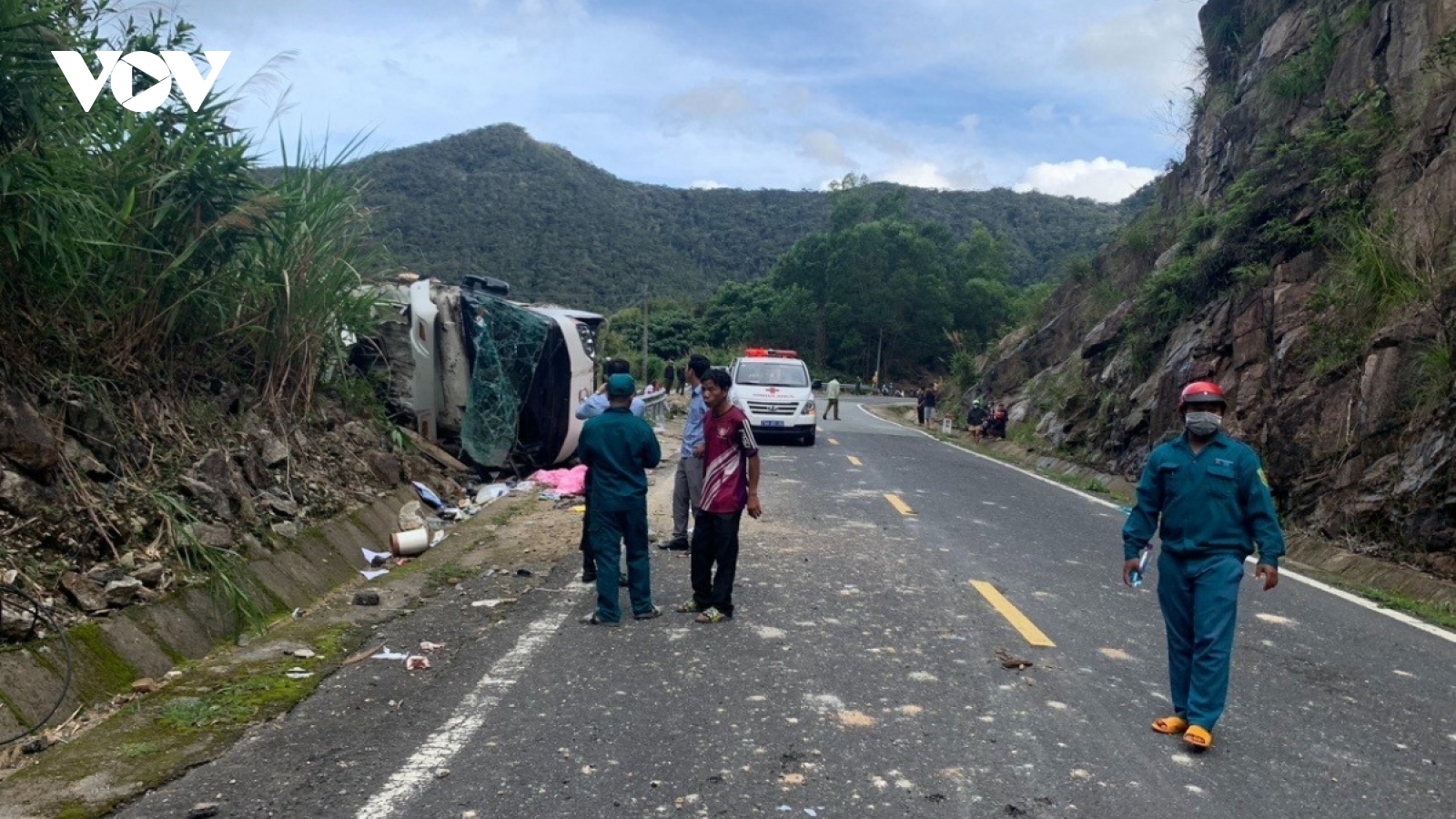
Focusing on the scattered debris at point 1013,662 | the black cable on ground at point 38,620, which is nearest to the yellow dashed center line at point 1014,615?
the scattered debris at point 1013,662

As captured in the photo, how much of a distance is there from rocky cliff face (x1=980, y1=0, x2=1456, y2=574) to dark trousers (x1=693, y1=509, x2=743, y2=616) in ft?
21.5

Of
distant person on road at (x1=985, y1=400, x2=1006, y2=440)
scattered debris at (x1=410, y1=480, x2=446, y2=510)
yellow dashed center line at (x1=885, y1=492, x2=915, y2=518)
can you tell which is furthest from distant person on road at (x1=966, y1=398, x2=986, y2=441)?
scattered debris at (x1=410, y1=480, x2=446, y2=510)

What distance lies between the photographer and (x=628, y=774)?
174 inches

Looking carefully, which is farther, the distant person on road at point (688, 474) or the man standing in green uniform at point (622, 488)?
the distant person on road at point (688, 474)

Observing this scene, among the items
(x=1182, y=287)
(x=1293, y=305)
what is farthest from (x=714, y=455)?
(x=1182, y=287)

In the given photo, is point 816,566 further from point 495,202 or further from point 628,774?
point 495,202

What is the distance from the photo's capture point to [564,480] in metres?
13.5

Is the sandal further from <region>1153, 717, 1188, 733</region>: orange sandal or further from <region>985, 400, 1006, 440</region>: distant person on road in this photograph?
<region>985, 400, 1006, 440</region>: distant person on road

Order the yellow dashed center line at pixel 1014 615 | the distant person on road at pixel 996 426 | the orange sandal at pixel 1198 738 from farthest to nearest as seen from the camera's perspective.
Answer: the distant person on road at pixel 996 426 < the yellow dashed center line at pixel 1014 615 < the orange sandal at pixel 1198 738

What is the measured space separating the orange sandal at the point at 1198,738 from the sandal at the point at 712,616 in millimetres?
2988

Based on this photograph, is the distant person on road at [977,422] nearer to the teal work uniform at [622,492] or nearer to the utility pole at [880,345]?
the teal work uniform at [622,492]

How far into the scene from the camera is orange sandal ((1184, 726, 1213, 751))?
490cm

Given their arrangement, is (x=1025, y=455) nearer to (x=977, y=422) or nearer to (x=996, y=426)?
(x=996, y=426)

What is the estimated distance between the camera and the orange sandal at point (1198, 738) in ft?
16.1
